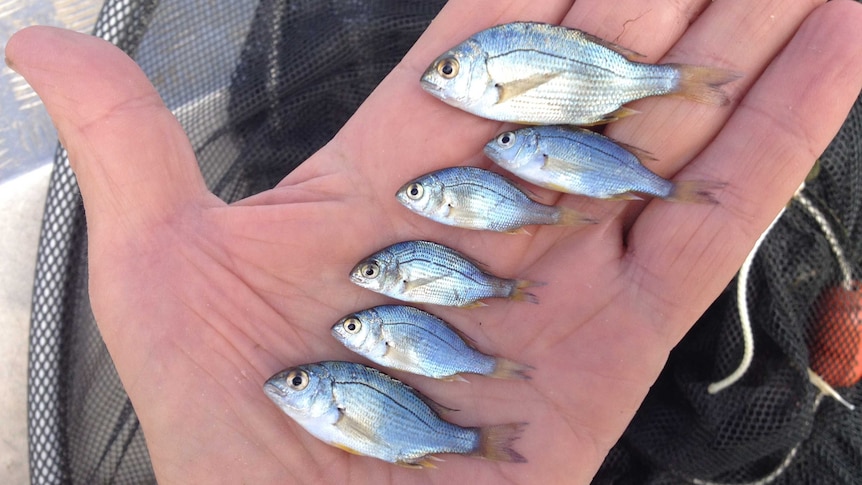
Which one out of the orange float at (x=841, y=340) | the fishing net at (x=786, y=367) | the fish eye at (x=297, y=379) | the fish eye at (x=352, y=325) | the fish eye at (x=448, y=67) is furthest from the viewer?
the orange float at (x=841, y=340)

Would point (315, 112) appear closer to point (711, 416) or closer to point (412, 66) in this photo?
point (412, 66)

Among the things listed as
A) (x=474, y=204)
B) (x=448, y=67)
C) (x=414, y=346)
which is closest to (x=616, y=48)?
(x=448, y=67)

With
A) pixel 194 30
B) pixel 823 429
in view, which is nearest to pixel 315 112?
pixel 194 30

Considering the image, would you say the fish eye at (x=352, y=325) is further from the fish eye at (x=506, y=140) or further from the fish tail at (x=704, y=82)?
the fish tail at (x=704, y=82)

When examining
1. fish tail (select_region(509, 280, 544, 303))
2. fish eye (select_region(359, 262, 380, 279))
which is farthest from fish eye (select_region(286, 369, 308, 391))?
fish tail (select_region(509, 280, 544, 303))

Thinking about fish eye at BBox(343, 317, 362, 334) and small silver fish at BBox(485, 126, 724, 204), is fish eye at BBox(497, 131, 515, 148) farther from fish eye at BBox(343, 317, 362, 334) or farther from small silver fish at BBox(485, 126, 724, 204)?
fish eye at BBox(343, 317, 362, 334)

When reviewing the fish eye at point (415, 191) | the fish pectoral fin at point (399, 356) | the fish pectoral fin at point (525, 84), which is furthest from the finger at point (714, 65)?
the fish pectoral fin at point (399, 356)
